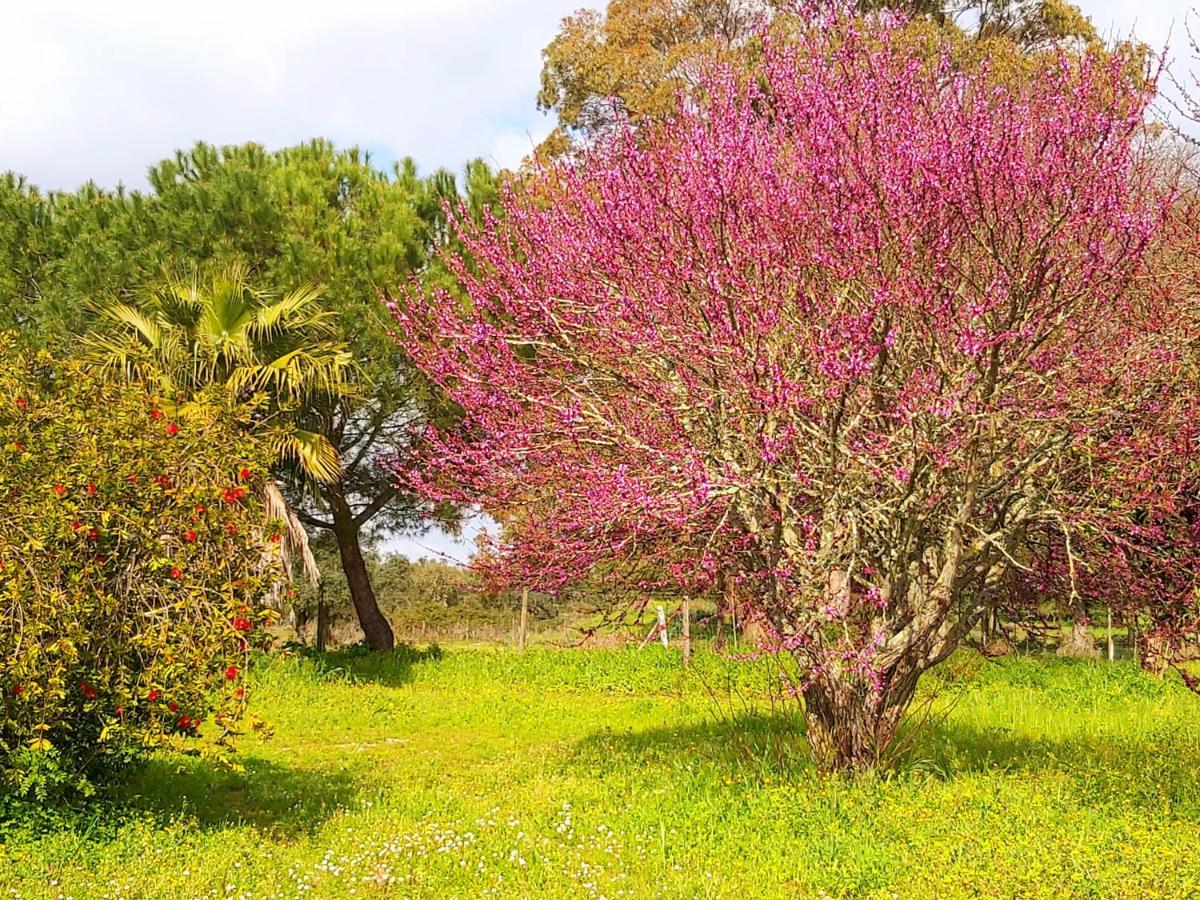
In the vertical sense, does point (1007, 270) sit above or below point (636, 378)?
above

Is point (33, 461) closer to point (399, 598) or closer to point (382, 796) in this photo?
point (382, 796)

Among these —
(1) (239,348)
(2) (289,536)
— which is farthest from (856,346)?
(2) (289,536)

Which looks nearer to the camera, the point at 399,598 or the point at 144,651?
the point at 144,651

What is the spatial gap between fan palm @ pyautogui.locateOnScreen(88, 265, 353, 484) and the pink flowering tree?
5103 mm

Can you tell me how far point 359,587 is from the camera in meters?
16.3

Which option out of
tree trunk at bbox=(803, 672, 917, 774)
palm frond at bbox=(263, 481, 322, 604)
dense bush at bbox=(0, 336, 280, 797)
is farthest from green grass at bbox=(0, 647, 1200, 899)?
palm frond at bbox=(263, 481, 322, 604)

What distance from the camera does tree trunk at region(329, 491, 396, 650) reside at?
16.0 meters

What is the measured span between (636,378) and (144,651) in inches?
141

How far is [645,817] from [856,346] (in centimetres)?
331

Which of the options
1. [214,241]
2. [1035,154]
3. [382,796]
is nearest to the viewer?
[1035,154]

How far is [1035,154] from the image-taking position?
20.7 ft

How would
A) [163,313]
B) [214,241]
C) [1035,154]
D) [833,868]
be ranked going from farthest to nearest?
[214,241] < [163,313] < [1035,154] < [833,868]

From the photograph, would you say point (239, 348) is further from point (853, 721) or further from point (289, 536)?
point (853, 721)

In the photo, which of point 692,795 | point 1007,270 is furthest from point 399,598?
point 1007,270
